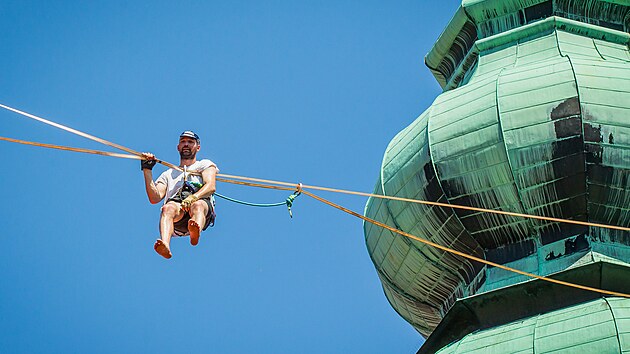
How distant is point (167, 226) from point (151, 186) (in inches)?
17.5

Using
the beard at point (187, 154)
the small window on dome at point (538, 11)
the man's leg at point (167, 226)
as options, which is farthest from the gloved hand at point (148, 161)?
the small window on dome at point (538, 11)

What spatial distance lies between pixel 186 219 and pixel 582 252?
683cm

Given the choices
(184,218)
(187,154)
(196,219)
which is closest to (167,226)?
(196,219)

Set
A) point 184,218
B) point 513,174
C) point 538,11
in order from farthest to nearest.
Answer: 1. point 538,11
2. point 513,174
3. point 184,218

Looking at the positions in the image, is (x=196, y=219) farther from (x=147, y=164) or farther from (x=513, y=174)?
→ (x=513, y=174)

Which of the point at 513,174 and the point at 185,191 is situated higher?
the point at 185,191

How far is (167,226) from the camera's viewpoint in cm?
1509

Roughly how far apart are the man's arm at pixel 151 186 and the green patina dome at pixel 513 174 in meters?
6.55

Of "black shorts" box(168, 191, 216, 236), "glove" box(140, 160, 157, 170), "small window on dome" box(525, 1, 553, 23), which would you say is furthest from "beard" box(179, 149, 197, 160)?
"small window on dome" box(525, 1, 553, 23)

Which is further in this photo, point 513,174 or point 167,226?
point 513,174

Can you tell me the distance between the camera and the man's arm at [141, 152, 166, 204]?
15.0m

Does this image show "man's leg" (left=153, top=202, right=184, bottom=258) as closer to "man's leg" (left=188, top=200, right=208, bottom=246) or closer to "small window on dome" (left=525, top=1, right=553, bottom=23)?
"man's leg" (left=188, top=200, right=208, bottom=246)

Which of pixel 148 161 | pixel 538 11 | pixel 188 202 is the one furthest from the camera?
pixel 538 11

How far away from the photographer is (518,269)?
21000 mm
